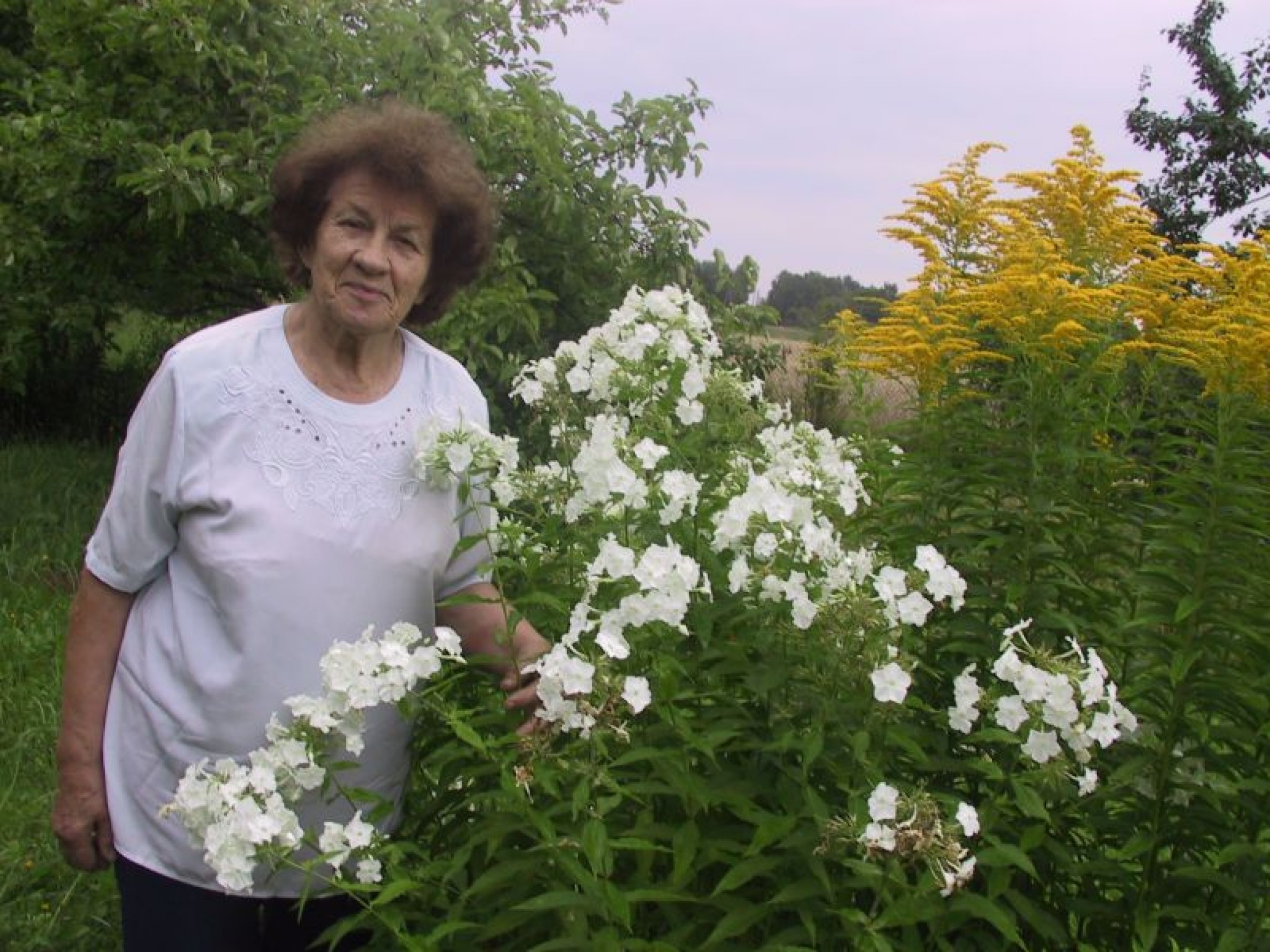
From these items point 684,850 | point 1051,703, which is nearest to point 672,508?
point 684,850

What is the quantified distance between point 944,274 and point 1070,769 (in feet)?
3.99

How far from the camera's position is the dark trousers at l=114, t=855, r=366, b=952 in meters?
2.39

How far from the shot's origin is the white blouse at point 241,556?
2.32 meters

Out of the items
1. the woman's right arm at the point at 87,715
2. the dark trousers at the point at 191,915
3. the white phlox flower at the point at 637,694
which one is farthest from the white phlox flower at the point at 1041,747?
the woman's right arm at the point at 87,715

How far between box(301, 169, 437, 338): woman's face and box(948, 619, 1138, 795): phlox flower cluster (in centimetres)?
125

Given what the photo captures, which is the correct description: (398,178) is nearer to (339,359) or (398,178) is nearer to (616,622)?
(339,359)

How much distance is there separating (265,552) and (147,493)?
0.88 feet

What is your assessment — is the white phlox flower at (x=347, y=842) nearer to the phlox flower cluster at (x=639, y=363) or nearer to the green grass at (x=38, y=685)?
the phlox flower cluster at (x=639, y=363)

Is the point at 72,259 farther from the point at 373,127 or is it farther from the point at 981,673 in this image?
the point at 981,673

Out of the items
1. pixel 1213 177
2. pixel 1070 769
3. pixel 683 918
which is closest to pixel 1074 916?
pixel 1070 769

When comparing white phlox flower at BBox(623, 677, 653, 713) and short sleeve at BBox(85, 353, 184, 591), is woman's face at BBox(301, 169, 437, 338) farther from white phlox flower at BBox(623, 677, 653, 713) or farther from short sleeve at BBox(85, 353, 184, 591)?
white phlox flower at BBox(623, 677, 653, 713)

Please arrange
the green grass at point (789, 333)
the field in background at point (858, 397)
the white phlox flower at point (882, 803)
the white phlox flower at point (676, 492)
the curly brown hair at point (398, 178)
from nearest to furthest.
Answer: the white phlox flower at point (882, 803), the white phlox flower at point (676, 492), the curly brown hair at point (398, 178), the field in background at point (858, 397), the green grass at point (789, 333)

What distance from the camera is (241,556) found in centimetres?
230

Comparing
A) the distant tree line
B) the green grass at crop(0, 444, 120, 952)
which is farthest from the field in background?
the green grass at crop(0, 444, 120, 952)
